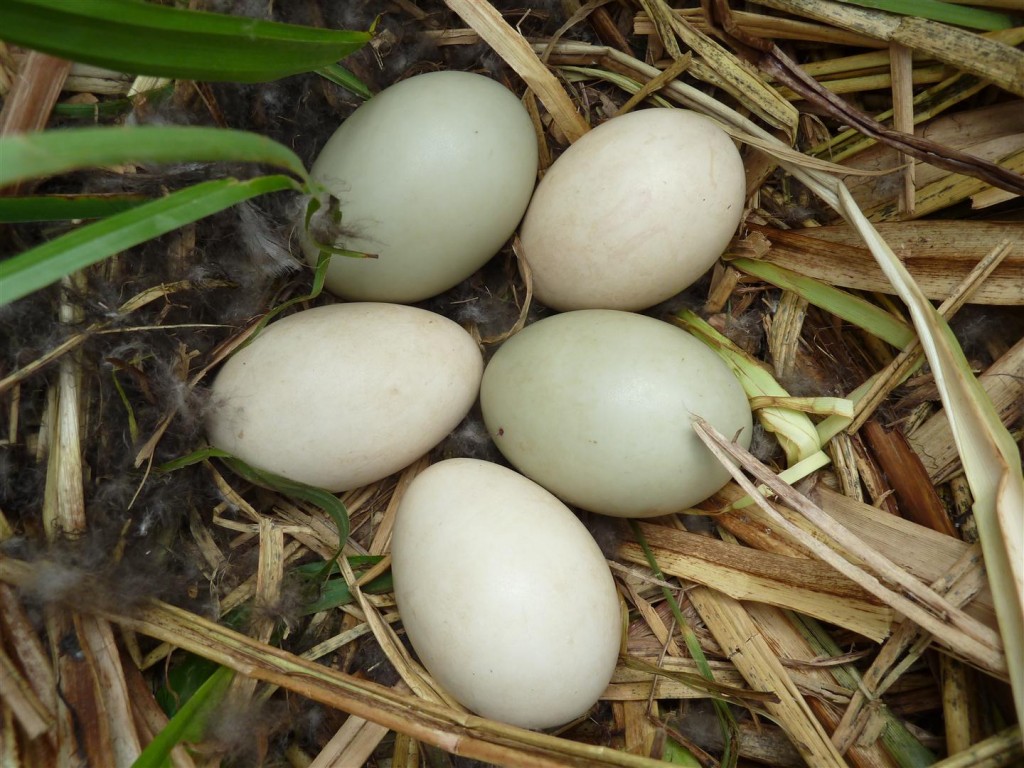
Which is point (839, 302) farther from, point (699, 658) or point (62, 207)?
point (62, 207)

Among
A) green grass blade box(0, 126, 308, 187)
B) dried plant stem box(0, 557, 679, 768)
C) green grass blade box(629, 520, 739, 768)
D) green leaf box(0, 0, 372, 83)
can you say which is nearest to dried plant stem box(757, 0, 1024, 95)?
green leaf box(0, 0, 372, 83)

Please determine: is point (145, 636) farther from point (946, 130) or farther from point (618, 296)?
point (946, 130)

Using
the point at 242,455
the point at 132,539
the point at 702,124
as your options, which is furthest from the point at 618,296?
the point at 132,539

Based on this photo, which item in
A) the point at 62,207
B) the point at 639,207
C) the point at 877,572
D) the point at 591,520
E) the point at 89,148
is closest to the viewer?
the point at 89,148

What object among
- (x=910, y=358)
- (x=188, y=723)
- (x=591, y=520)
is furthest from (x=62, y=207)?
(x=910, y=358)

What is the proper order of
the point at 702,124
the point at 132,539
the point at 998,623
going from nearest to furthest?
1. the point at 998,623
2. the point at 132,539
3. the point at 702,124

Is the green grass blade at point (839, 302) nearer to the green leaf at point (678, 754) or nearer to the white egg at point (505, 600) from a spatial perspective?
the white egg at point (505, 600)

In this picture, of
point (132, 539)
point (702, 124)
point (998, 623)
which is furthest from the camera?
point (702, 124)
